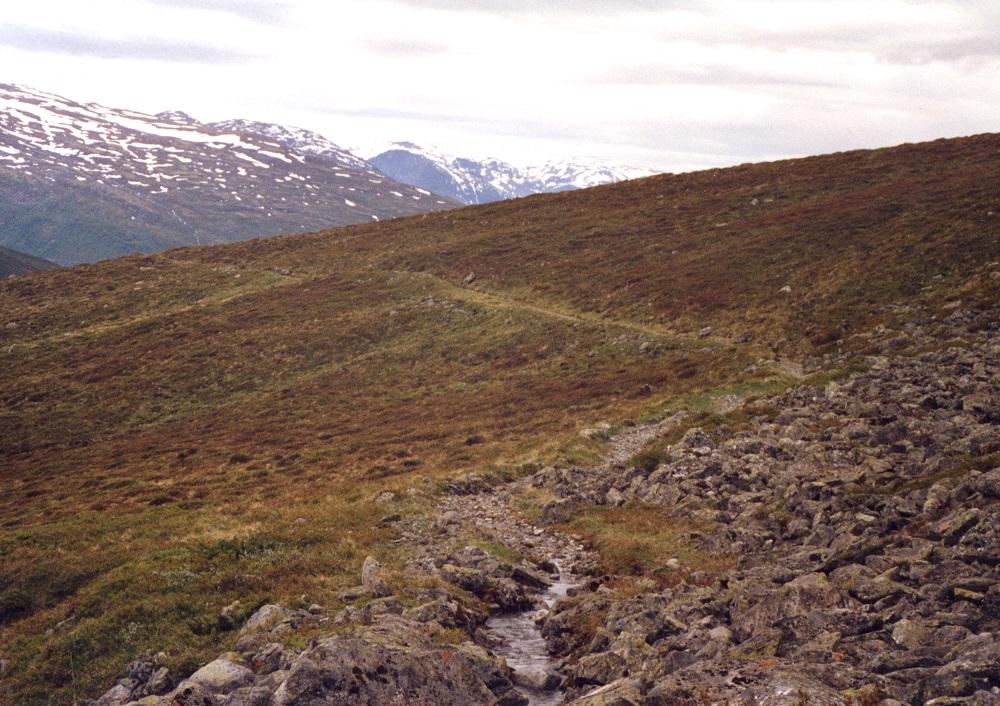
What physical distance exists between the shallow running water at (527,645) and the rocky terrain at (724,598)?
0.07m

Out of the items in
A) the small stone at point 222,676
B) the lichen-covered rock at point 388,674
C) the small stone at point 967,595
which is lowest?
the small stone at point 222,676

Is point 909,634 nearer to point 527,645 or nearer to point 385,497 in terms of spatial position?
point 527,645

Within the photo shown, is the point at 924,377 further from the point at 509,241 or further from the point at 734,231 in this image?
the point at 509,241

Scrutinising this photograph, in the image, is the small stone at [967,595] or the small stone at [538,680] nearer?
the small stone at [967,595]

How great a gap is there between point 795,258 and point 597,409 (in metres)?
30.3

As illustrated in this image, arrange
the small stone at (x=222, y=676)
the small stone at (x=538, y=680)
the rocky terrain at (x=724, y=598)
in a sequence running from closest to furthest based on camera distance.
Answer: the rocky terrain at (x=724, y=598) < the small stone at (x=222, y=676) < the small stone at (x=538, y=680)

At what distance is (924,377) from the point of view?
32.8 meters

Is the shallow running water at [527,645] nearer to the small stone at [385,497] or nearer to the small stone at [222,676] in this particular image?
the small stone at [222,676]

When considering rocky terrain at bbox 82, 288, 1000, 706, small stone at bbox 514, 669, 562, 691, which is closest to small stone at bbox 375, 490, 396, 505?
rocky terrain at bbox 82, 288, 1000, 706

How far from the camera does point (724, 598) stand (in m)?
17.7

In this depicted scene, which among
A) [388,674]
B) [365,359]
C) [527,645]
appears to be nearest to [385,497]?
[527,645]

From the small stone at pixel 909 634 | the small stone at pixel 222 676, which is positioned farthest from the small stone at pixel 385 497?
the small stone at pixel 909 634

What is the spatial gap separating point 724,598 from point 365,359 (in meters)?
52.6

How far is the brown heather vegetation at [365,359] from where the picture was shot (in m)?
25.0
